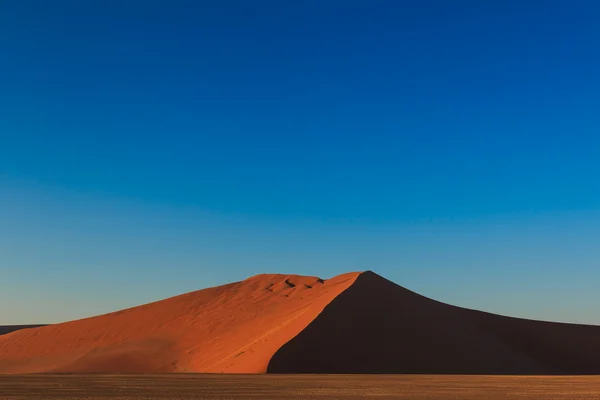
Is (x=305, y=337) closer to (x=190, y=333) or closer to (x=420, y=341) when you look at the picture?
(x=420, y=341)

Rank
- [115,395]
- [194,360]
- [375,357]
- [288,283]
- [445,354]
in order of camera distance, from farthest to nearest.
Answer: [288,283] → [194,360] → [445,354] → [375,357] → [115,395]

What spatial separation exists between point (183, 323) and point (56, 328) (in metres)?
25.2

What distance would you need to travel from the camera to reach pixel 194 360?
195 ft

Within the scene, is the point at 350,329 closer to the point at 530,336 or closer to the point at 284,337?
the point at 284,337

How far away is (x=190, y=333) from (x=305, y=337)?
28721 millimetres

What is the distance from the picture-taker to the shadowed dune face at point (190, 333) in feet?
182

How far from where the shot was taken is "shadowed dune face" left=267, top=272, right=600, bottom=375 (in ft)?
151

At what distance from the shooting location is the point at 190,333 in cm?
7294

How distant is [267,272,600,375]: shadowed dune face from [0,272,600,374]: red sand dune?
0.12 metres

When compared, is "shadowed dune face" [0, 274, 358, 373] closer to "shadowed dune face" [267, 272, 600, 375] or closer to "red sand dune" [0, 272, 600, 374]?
"red sand dune" [0, 272, 600, 374]

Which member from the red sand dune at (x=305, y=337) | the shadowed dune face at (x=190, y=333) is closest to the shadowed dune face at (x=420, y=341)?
the red sand dune at (x=305, y=337)

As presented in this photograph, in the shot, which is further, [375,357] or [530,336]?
[530,336]

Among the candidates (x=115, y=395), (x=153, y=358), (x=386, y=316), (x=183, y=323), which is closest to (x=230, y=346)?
(x=153, y=358)

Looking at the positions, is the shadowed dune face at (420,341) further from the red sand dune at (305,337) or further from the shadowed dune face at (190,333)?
the shadowed dune face at (190,333)
